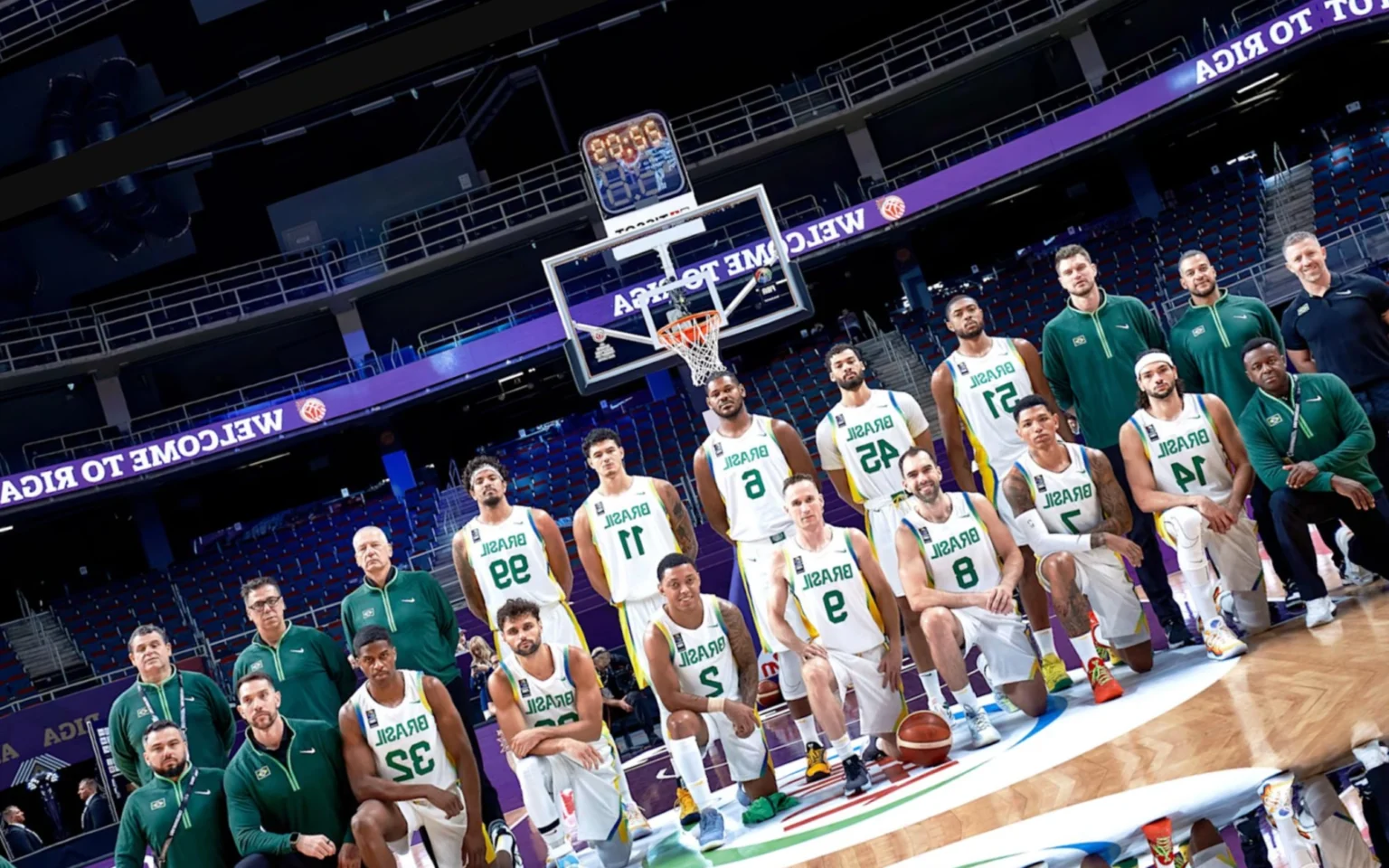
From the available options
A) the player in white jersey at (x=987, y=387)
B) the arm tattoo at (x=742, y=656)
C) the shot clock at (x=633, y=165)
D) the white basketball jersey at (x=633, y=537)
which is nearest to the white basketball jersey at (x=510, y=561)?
the white basketball jersey at (x=633, y=537)

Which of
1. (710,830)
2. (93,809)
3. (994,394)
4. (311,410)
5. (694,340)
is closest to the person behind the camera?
(710,830)

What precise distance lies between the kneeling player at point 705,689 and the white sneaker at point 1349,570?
3505 millimetres

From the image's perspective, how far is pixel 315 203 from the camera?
23641 mm

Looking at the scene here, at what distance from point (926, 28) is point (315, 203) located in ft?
41.4

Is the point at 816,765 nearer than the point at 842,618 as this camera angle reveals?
No

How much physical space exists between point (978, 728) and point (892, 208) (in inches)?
629

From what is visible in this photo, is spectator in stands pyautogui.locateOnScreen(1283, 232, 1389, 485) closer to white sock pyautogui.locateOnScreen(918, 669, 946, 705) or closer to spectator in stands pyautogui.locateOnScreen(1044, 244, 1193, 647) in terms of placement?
spectator in stands pyautogui.locateOnScreen(1044, 244, 1193, 647)

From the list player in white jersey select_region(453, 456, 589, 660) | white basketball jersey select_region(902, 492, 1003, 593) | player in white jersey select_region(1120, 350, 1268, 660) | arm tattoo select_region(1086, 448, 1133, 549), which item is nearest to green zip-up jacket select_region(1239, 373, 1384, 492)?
player in white jersey select_region(1120, 350, 1268, 660)

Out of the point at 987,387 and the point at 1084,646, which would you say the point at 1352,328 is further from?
the point at 1084,646

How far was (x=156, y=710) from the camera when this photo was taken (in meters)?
6.46

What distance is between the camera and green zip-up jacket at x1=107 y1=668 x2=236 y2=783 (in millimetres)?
6469

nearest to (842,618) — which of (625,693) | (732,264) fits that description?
(625,693)

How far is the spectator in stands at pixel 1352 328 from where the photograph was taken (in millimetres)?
A: 6918

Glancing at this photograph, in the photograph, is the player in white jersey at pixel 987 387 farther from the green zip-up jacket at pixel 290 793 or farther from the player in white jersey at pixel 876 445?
the green zip-up jacket at pixel 290 793
